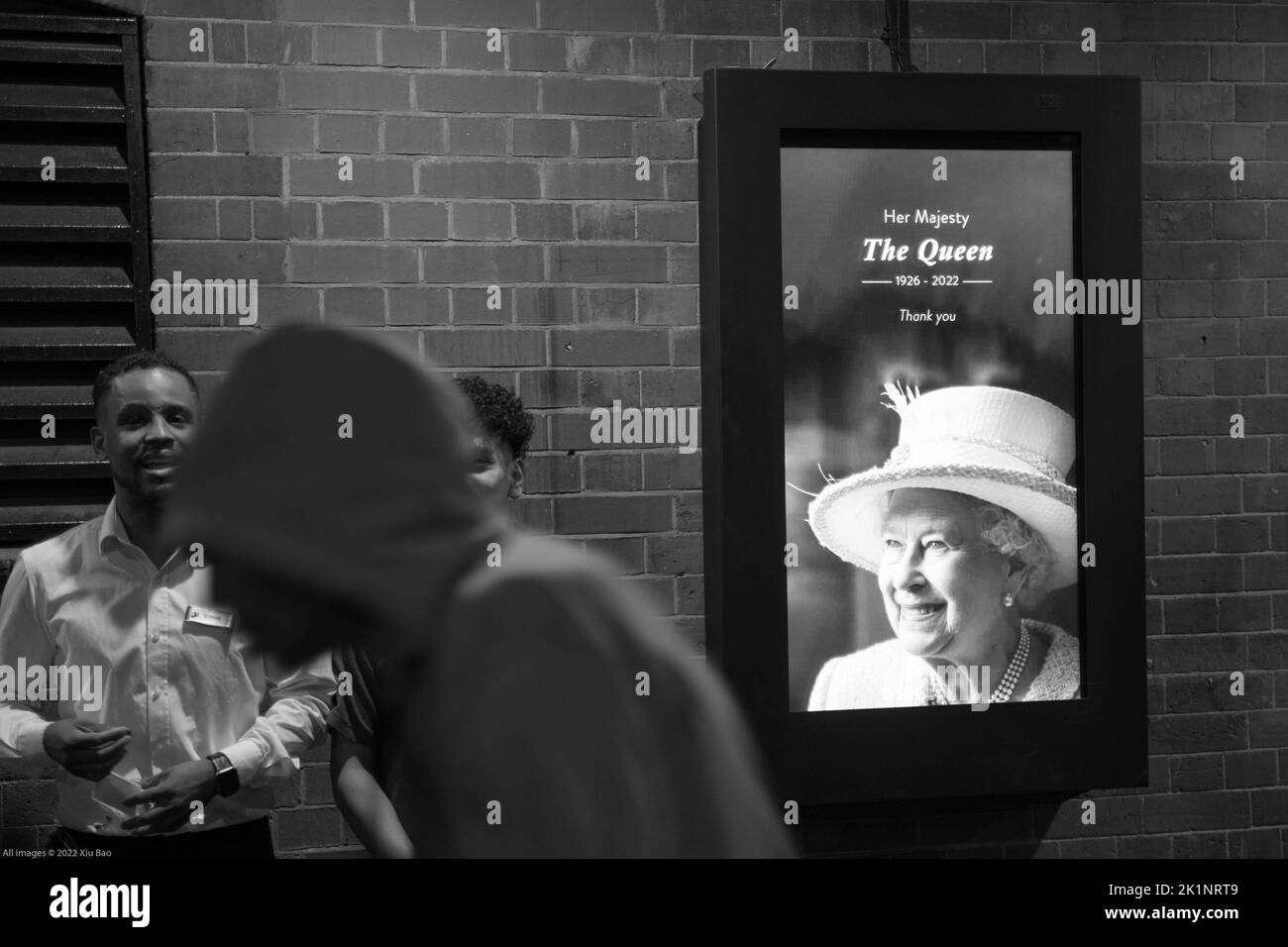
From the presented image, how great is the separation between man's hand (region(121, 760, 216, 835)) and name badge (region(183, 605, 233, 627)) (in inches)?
11.9

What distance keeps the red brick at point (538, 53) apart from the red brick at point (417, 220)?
1.49 ft

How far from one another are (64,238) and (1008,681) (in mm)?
2762

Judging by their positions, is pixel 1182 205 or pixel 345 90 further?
pixel 1182 205

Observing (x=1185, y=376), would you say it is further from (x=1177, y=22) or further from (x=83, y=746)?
(x=83, y=746)

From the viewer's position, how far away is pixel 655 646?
1.13 m

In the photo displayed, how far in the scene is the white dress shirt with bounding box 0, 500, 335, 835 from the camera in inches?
102

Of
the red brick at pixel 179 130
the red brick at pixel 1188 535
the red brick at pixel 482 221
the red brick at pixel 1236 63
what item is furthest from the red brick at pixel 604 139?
the red brick at pixel 1188 535

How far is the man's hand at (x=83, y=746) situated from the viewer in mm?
2453

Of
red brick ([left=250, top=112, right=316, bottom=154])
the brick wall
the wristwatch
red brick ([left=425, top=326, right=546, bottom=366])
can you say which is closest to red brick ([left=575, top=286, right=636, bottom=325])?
the brick wall

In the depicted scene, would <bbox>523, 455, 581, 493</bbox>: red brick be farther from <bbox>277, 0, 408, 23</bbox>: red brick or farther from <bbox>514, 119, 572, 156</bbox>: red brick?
<bbox>277, 0, 408, 23</bbox>: red brick

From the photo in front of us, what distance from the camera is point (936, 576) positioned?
10.6ft
